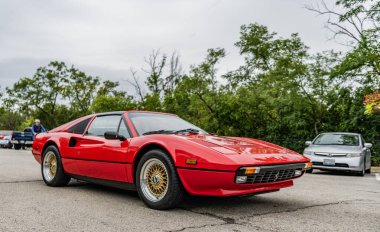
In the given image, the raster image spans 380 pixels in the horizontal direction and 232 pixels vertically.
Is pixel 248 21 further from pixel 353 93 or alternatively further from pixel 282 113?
pixel 353 93

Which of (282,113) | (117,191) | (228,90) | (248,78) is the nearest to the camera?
(117,191)

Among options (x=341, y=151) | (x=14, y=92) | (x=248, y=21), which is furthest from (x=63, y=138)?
(x=14, y=92)

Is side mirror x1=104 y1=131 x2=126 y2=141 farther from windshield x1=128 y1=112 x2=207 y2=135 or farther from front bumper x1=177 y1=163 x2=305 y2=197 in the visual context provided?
front bumper x1=177 y1=163 x2=305 y2=197

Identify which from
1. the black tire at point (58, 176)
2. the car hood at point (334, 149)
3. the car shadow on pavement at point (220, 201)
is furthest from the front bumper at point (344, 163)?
the black tire at point (58, 176)

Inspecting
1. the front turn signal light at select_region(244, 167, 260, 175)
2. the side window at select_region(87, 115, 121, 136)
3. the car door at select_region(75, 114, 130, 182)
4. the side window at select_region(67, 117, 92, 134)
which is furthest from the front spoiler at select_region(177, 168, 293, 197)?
the side window at select_region(67, 117, 92, 134)

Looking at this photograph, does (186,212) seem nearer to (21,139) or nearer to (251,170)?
(251,170)

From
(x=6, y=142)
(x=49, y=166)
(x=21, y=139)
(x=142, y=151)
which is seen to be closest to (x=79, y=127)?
(x=49, y=166)

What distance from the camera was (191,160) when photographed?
13.5 ft

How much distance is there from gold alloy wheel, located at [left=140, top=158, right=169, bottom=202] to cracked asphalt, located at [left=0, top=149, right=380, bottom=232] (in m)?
0.20

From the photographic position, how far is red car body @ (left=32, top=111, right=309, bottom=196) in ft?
13.2

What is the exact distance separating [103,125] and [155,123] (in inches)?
33.5

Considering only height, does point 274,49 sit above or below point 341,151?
above

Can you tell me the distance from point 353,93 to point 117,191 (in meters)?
13.5

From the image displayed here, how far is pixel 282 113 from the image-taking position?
18844 mm
